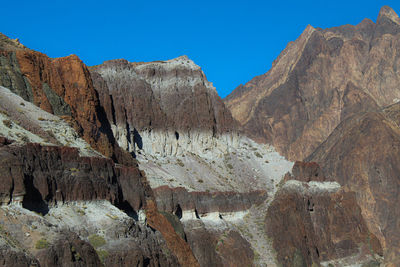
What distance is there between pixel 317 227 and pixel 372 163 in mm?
92709

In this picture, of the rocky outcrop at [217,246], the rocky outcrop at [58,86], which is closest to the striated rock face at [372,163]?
the rocky outcrop at [217,246]

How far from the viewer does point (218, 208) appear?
83.6 meters

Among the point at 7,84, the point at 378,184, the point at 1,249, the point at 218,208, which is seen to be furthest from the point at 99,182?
the point at 378,184

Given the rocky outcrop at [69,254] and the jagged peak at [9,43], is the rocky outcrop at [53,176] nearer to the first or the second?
the rocky outcrop at [69,254]

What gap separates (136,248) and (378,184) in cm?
14426

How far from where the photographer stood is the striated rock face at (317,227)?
80.4 m

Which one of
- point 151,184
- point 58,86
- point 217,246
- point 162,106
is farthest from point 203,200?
point 162,106

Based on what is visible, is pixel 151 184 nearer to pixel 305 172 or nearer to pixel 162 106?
pixel 305 172

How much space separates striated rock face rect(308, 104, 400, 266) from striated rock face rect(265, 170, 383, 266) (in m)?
61.4

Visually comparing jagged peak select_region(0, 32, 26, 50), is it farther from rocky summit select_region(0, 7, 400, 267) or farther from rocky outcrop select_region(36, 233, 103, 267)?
rocky outcrop select_region(36, 233, 103, 267)

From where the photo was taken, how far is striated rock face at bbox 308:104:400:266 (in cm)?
15875

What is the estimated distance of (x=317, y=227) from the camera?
8762cm

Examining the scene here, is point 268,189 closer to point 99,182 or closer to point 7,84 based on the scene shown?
point 7,84

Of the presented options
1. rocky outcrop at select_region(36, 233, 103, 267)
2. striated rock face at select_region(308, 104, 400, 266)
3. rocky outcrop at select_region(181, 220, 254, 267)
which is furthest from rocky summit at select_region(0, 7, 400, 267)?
striated rock face at select_region(308, 104, 400, 266)
